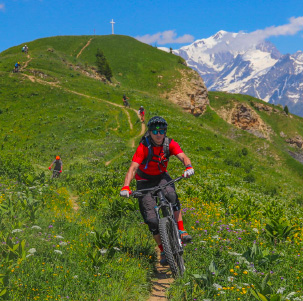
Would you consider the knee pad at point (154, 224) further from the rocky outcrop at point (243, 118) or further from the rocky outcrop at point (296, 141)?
the rocky outcrop at point (296, 141)

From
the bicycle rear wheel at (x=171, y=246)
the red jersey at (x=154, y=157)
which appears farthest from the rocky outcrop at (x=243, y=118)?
the bicycle rear wheel at (x=171, y=246)

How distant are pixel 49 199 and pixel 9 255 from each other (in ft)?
20.8

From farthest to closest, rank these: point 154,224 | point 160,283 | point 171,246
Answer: point 154,224 → point 160,283 → point 171,246

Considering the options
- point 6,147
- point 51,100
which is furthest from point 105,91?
point 6,147

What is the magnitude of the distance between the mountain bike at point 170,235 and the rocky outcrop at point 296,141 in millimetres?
125550

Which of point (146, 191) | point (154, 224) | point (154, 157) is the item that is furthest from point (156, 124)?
point (154, 224)

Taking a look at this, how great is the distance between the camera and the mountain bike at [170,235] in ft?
18.2

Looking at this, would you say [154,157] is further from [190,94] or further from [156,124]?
[190,94]

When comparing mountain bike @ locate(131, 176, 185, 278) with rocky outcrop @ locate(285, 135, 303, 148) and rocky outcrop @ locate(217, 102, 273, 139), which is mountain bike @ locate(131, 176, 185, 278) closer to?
rocky outcrop @ locate(217, 102, 273, 139)

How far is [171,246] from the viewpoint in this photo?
582 cm

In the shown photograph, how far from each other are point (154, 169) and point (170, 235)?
150 centimetres

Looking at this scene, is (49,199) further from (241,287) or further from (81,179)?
(241,287)

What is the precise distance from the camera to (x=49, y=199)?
35.7 ft

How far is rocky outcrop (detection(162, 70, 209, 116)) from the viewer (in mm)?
78188
